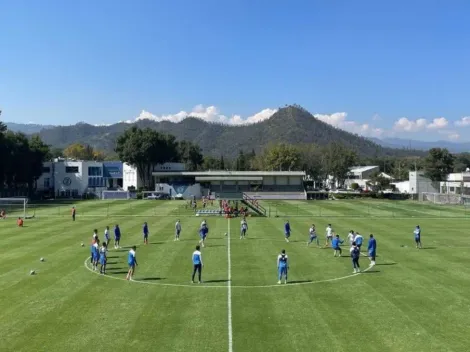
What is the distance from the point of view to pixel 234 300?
21.2 metres

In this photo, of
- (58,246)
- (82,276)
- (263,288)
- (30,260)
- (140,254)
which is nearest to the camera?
(263,288)

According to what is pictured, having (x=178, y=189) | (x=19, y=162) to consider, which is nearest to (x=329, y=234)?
(x=178, y=189)

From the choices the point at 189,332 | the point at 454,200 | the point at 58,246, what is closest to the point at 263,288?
the point at 189,332

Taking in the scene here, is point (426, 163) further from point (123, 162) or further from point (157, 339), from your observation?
point (157, 339)

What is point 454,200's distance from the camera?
93188mm

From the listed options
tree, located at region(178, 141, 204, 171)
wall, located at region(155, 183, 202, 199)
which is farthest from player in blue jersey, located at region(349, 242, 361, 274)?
tree, located at region(178, 141, 204, 171)

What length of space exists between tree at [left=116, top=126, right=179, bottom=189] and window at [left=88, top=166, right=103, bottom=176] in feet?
21.1

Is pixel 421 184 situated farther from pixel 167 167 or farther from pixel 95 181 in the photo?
pixel 95 181

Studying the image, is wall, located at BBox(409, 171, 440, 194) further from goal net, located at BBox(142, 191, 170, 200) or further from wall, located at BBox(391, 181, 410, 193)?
goal net, located at BBox(142, 191, 170, 200)

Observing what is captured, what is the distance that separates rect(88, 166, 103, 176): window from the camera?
11912cm

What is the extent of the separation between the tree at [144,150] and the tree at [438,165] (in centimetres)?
6537

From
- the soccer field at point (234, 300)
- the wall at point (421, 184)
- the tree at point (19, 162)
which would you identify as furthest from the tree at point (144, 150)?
the soccer field at point (234, 300)

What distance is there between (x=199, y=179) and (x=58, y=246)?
78.8m

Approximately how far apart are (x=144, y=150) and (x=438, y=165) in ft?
229
